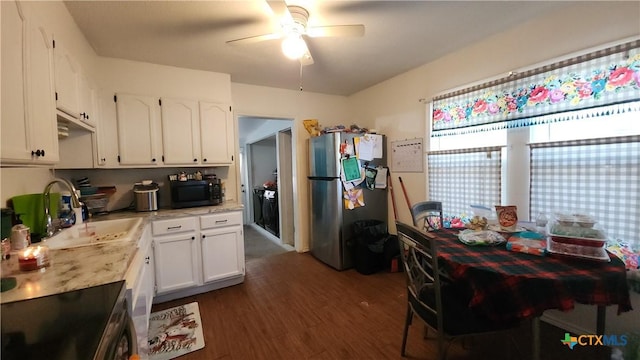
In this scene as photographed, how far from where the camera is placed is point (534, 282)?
3.84 ft

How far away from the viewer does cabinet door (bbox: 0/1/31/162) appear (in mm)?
948

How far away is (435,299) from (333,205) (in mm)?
1806

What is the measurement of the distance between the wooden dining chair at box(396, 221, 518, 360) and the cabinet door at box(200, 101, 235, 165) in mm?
2138

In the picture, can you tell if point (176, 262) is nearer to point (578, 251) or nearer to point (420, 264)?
point (420, 264)

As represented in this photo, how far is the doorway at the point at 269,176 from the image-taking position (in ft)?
13.8

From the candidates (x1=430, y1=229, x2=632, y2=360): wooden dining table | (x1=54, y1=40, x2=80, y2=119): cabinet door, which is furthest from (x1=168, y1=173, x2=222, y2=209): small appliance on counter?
(x1=430, y1=229, x2=632, y2=360): wooden dining table

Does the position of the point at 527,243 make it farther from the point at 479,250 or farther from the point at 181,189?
the point at 181,189

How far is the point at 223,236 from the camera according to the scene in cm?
264

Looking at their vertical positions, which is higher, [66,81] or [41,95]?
[66,81]

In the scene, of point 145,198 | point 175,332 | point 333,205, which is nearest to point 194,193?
point 145,198

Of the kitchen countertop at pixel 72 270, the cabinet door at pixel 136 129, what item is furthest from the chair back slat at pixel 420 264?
the cabinet door at pixel 136 129

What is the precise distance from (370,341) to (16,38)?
249 centimetres

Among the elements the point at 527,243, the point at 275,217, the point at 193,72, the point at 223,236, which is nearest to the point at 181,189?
the point at 223,236

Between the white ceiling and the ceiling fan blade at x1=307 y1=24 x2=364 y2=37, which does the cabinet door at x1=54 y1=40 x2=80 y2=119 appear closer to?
the white ceiling
